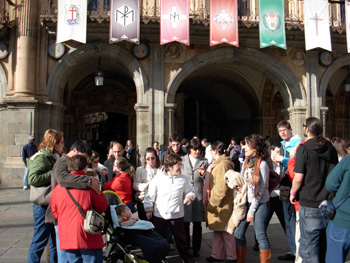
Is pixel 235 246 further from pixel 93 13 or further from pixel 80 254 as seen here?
pixel 93 13

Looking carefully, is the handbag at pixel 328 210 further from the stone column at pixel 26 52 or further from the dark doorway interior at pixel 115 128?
the dark doorway interior at pixel 115 128

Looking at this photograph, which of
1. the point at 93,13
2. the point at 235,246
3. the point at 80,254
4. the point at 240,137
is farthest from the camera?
the point at 240,137

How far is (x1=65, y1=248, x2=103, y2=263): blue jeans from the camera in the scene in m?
3.16

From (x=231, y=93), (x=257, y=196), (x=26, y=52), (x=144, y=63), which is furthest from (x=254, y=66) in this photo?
(x=257, y=196)

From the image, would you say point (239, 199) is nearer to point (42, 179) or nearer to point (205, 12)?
point (42, 179)

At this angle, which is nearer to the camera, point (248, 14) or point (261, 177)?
point (261, 177)

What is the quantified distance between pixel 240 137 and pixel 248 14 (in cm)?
791

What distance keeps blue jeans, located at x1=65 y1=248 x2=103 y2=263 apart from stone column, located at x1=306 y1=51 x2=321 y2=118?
10743 mm

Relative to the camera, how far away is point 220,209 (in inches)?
177

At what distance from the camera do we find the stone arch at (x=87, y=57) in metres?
11.4

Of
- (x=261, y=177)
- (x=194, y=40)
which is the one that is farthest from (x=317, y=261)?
(x=194, y=40)

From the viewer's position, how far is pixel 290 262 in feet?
15.4

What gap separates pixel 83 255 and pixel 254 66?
1087cm

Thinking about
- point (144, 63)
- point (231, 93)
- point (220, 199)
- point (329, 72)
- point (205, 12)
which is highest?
point (205, 12)
